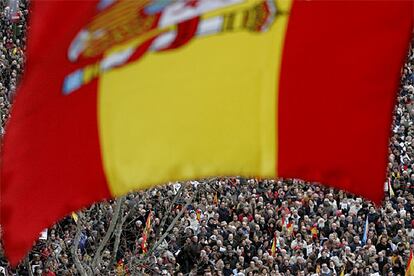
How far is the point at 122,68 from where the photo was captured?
693cm

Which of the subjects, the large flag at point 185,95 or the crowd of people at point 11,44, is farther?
the crowd of people at point 11,44

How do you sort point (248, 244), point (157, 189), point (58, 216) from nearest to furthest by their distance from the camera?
point (58, 216)
point (248, 244)
point (157, 189)

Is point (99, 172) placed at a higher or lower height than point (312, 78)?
lower

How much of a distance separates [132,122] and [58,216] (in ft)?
2.38

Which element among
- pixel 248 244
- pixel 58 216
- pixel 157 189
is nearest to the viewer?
pixel 58 216

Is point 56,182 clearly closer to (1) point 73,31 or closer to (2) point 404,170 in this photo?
(1) point 73,31

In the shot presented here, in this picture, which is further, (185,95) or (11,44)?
(11,44)

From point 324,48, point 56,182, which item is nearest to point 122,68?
point 56,182

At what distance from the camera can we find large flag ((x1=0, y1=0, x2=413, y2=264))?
6941mm

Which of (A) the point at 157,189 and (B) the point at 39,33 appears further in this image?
(A) the point at 157,189

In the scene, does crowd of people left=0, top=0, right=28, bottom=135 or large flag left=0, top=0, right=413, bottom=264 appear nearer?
large flag left=0, top=0, right=413, bottom=264

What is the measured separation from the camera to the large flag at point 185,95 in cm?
694

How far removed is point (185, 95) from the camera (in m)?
7.03

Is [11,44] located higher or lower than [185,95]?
higher
